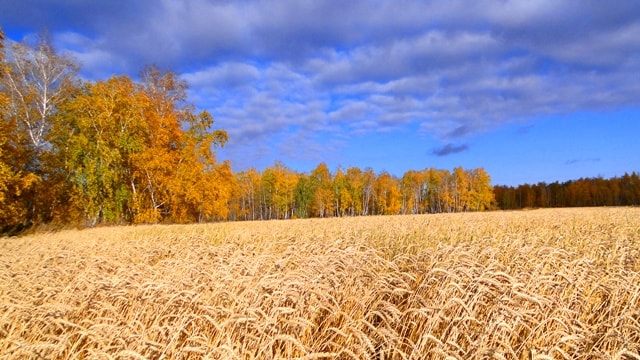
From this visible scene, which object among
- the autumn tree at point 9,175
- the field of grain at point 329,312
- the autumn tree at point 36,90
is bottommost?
the field of grain at point 329,312

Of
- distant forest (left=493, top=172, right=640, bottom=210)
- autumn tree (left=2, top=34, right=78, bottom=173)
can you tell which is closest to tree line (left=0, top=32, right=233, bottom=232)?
autumn tree (left=2, top=34, right=78, bottom=173)

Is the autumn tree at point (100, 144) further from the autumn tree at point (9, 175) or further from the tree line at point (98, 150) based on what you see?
the autumn tree at point (9, 175)

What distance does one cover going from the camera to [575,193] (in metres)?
107

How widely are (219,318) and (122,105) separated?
28.1m

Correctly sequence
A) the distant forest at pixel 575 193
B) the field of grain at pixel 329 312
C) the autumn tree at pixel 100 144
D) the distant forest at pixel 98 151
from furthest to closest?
the distant forest at pixel 575 193 → the autumn tree at pixel 100 144 → the distant forest at pixel 98 151 → the field of grain at pixel 329 312

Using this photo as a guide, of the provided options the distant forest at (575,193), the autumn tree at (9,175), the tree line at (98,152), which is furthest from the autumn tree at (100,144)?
the distant forest at (575,193)

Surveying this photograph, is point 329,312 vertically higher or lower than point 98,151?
lower

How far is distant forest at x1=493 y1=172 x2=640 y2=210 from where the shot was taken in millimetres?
101812

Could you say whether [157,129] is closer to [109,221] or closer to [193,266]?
[109,221]

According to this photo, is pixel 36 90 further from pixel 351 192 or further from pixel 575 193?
pixel 575 193

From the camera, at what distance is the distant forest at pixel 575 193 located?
334ft

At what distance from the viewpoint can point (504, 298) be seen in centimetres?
330

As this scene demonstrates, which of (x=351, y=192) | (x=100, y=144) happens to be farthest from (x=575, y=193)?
(x=100, y=144)

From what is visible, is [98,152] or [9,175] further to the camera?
[98,152]
